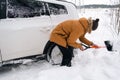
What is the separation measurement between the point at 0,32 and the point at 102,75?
7.09 ft

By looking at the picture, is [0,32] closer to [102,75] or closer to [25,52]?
[25,52]

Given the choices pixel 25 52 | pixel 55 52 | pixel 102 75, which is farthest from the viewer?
pixel 55 52

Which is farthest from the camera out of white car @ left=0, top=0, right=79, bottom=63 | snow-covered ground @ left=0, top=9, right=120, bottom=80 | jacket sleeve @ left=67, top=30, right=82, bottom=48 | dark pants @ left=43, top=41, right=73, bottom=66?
dark pants @ left=43, top=41, right=73, bottom=66

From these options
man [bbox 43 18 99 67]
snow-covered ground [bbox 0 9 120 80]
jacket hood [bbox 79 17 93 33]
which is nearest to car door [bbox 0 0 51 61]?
man [bbox 43 18 99 67]

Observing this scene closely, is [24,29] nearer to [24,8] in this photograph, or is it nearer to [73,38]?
[24,8]

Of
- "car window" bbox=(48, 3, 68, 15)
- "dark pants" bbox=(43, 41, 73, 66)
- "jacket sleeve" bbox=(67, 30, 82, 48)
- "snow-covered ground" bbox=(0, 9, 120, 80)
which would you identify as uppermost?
"car window" bbox=(48, 3, 68, 15)

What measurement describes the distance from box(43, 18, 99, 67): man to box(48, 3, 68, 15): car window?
23.1 inches

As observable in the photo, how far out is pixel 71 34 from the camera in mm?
4871

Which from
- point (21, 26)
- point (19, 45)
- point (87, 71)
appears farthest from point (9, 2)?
point (87, 71)

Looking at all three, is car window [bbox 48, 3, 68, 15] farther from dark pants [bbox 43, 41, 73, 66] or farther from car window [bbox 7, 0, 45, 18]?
dark pants [bbox 43, 41, 73, 66]

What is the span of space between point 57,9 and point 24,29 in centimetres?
105

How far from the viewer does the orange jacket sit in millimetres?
4844

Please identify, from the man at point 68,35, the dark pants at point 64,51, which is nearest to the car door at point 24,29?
the dark pants at point 64,51

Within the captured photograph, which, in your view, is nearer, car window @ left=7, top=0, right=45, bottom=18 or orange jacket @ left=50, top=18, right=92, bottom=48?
orange jacket @ left=50, top=18, right=92, bottom=48
